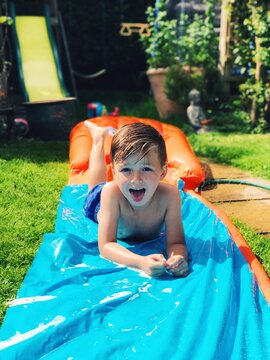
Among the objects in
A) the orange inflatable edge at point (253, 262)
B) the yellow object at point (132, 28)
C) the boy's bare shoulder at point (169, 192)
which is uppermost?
the yellow object at point (132, 28)

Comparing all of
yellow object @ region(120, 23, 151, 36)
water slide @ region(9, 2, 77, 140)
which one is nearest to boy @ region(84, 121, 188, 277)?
water slide @ region(9, 2, 77, 140)

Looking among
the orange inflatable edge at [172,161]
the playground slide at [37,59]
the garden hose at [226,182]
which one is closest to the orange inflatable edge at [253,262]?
the orange inflatable edge at [172,161]

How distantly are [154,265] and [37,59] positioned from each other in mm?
5682

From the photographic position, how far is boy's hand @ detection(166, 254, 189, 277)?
2.38 meters

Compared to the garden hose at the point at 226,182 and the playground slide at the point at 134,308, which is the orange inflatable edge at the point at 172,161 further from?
the playground slide at the point at 134,308

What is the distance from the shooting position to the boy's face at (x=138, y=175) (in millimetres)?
2408

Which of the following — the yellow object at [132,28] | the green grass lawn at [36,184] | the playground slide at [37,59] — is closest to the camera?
the green grass lawn at [36,184]

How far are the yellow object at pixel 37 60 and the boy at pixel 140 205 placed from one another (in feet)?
14.0

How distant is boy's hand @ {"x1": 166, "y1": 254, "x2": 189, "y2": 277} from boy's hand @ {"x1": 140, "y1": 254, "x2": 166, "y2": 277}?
0.03 m

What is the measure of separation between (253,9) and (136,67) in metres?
4.53

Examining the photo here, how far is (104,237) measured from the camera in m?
2.61

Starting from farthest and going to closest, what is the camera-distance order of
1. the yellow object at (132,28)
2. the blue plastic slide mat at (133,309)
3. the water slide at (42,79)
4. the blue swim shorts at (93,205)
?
1. the yellow object at (132,28)
2. the water slide at (42,79)
3. the blue swim shorts at (93,205)
4. the blue plastic slide mat at (133,309)

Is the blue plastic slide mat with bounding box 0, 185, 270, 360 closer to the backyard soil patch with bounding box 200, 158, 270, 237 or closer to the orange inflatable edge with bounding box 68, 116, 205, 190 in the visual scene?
the backyard soil patch with bounding box 200, 158, 270, 237

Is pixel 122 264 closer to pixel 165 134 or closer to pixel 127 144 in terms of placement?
pixel 127 144
